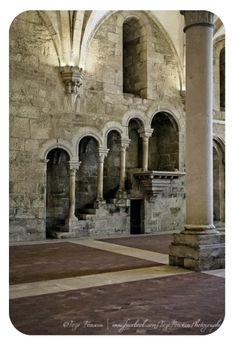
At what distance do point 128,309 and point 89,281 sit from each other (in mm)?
1411

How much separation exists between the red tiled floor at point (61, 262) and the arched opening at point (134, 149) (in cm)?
481

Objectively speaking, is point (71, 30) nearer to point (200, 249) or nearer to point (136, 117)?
point (136, 117)

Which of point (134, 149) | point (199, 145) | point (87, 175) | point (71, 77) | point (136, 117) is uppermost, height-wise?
point (71, 77)

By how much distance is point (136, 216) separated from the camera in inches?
499

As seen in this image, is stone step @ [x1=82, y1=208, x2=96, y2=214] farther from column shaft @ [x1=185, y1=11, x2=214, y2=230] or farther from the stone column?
column shaft @ [x1=185, y1=11, x2=214, y2=230]

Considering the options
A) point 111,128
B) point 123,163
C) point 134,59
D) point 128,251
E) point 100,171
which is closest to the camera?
point 128,251

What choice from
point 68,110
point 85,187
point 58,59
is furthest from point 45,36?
point 85,187

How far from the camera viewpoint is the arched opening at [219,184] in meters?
14.6

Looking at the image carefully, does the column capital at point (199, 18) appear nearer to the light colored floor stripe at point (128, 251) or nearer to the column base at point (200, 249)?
the column base at point (200, 249)

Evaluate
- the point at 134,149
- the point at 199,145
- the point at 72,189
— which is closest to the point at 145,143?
the point at 134,149

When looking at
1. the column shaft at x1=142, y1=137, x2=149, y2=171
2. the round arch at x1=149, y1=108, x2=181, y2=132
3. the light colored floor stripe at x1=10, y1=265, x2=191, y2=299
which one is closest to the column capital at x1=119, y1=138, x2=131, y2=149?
the column shaft at x1=142, y1=137, x2=149, y2=171

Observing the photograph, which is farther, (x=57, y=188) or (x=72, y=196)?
(x=57, y=188)

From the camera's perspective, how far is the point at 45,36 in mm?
10883

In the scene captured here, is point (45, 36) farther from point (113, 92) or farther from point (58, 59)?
point (113, 92)
